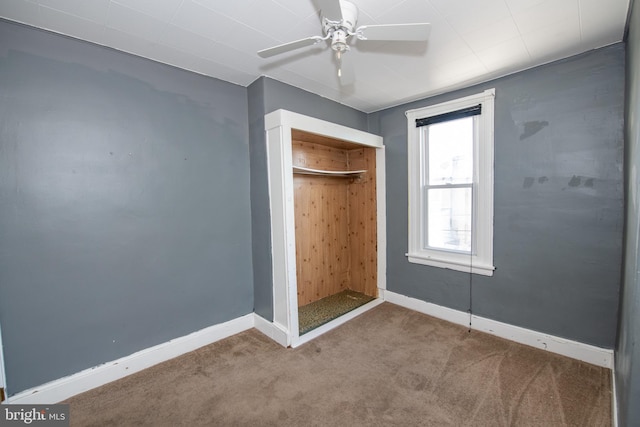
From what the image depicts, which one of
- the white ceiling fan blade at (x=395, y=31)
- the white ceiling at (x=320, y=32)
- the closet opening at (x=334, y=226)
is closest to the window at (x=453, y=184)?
the white ceiling at (x=320, y=32)

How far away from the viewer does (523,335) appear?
2.55 meters

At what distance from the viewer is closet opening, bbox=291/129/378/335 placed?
346cm

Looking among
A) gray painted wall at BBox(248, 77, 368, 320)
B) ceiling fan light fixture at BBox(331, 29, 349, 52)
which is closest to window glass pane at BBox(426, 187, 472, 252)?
gray painted wall at BBox(248, 77, 368, 320)

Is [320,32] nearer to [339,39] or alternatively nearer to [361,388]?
[339,39]

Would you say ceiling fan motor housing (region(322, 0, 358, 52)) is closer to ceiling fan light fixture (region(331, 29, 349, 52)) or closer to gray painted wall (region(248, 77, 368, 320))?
ceiling fan light fixture (region(331, 29, 349, 52))

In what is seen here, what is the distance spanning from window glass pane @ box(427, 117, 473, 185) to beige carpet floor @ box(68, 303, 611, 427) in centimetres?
171

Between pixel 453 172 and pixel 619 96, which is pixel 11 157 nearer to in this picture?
pixel 453 172

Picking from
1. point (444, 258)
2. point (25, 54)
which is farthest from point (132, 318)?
point (444, 258)

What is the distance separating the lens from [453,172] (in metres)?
3.05

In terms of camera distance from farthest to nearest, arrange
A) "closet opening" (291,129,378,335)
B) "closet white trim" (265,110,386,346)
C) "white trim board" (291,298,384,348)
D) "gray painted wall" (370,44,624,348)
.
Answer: "closet opening" (291,129,378,335), "white trim board" (291,298,384,348), "closet white trim" (265,110,386,346), "gray painted wall" (370,44,624,348)

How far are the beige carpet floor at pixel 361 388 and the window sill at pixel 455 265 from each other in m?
0.65

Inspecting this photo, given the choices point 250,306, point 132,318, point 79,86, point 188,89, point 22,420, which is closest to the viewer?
point 22,420

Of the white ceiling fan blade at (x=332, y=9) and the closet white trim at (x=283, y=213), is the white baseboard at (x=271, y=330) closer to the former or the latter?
the closet white trim at (x=283, y=213)

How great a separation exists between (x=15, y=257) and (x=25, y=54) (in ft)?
4.43
